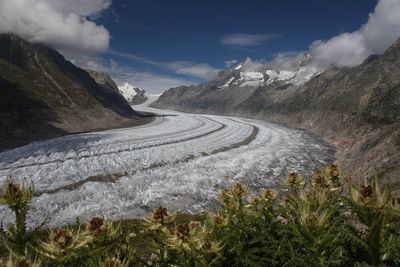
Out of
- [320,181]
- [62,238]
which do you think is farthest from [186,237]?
[320,181]

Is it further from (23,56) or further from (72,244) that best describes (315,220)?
(23,56)

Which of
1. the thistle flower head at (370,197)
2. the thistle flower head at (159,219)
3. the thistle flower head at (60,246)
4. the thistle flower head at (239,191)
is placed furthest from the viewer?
the thistle flower head at (239,191)

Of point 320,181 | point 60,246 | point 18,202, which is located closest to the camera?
point 60,246

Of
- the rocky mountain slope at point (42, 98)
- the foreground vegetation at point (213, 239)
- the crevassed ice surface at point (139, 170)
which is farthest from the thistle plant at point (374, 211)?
the rocky mountain slope at point (42, 98)

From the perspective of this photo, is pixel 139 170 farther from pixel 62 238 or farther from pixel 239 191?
pixel 62 238

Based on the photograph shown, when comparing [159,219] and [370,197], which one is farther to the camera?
[159,219]

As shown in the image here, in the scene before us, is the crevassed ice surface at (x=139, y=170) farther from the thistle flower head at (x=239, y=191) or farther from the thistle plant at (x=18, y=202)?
the thistle plant at (x=18, y=202)

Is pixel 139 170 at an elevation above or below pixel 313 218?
below
